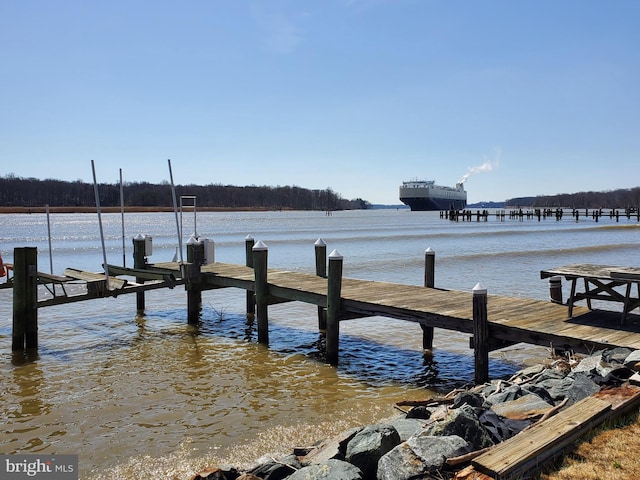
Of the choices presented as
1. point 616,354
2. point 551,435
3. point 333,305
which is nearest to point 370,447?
point 551,435

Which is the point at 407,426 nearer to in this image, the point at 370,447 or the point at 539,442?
the point at 370,447

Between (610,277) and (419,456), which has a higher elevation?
(610,277)

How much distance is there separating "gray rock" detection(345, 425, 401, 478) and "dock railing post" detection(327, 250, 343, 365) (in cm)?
498

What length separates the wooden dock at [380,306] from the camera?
779cm

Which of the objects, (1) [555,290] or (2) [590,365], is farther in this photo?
(1) [555,290]

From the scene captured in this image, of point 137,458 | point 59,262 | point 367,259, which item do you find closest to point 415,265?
point 367,259

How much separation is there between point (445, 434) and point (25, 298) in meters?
9.39

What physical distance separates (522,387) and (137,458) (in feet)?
15.2

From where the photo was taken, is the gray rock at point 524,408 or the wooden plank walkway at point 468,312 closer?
the gray rock at point 524,408

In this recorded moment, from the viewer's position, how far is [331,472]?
4.44 metres

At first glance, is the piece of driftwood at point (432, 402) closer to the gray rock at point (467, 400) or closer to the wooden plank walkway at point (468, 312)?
the gray rock at point (467, 400)

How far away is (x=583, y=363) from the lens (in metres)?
6.39

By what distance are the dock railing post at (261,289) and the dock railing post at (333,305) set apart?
6.46ft

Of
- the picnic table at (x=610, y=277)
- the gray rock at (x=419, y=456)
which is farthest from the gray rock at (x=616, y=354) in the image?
the gray rock at (x=419, y=456)
